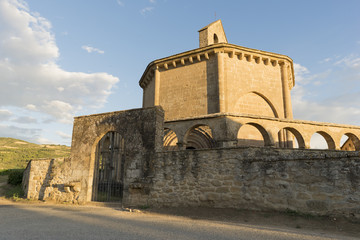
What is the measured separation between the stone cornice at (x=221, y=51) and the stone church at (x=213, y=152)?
0.20 ft

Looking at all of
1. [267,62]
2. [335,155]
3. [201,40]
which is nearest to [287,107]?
[267,62]

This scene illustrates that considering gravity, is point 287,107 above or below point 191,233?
above

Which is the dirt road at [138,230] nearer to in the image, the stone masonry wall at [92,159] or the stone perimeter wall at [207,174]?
the stone perimeter wall at [207,174]

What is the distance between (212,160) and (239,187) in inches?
39.4

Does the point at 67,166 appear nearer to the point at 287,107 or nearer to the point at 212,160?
the point at 212,160

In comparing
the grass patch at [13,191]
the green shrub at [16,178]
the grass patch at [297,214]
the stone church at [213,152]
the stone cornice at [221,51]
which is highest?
the stone cornice at [221,51]

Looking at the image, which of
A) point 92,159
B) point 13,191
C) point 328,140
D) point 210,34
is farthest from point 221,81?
point 13,191

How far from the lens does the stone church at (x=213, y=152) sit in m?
5.39

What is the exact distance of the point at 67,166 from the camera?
A: 8.86m

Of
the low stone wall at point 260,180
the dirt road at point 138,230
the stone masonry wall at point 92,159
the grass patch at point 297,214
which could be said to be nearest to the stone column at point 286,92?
the low stone wall at point 260,180

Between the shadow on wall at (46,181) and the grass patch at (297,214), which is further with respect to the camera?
the shadow on wall at (46,181)

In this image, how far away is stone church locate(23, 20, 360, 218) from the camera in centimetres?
539

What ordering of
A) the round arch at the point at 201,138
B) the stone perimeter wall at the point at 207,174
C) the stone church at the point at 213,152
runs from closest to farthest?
the stone perimeter wall at the point at 207,174, the stone church at the point at 213,152, the round arch at the point at 201,138

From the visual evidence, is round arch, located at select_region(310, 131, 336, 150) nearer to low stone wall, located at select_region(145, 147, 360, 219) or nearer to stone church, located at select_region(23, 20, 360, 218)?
stone church, located at select_region(23, 20, 360, 218)
